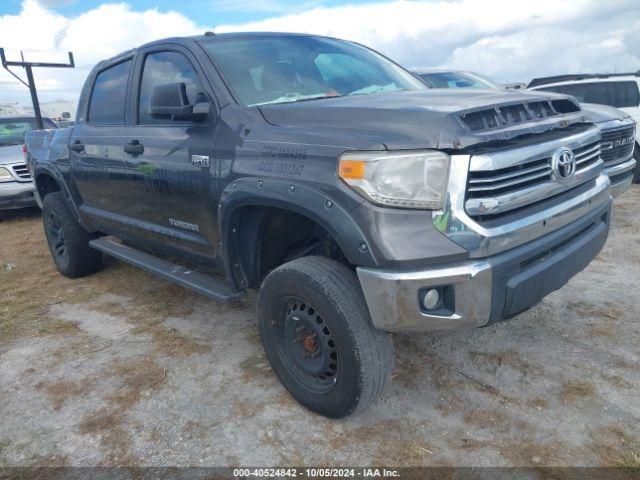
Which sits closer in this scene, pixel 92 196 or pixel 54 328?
pixel 54 328

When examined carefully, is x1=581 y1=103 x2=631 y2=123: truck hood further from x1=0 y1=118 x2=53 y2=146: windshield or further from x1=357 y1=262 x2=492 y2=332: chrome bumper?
x1=0 y1=118 x2=53 y2=146: windshield

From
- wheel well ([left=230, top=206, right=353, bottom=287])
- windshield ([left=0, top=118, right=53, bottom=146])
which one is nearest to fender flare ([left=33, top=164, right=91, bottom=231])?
wheel well ([left=230, top=206, right=353, bottom=287])

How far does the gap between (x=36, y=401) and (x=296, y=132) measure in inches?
84.2

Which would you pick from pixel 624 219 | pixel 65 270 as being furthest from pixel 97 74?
pixel 624 219

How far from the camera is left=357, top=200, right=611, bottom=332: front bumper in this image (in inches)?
80.6

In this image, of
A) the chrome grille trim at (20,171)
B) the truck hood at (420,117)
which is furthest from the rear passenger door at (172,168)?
the chrome grille trim at (20,171)

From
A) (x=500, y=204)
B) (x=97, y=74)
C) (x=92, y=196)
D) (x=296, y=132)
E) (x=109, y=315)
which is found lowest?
(x=109, y=315)

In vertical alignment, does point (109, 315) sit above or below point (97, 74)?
below

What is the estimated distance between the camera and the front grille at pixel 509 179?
2.10 metres

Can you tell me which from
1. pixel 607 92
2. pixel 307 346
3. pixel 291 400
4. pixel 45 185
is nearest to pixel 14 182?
pixel 45 185

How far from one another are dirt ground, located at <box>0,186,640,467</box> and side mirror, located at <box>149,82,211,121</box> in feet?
4.98

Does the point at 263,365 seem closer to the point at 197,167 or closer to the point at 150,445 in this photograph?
the point at 150,445

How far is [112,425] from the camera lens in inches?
105

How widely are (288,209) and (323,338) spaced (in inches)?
24.8
